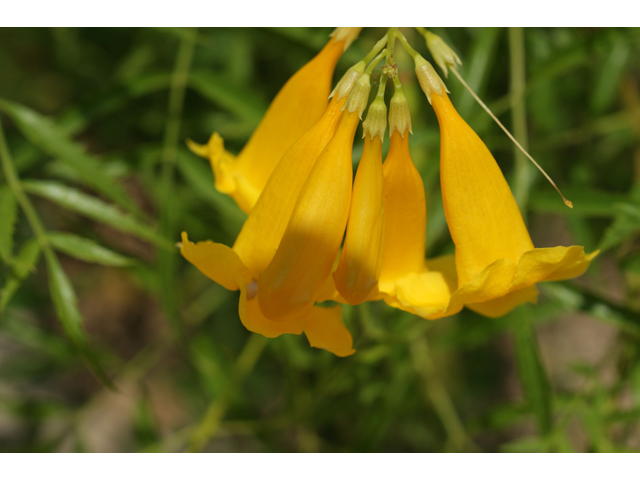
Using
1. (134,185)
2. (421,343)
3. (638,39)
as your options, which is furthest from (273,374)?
(638,39)

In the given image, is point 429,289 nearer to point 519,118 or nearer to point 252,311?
point 252,311

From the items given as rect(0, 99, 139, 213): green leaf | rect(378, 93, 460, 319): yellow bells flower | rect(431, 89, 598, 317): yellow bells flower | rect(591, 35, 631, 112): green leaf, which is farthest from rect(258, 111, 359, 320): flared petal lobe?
rect(591, 35, 631, 112): green leaf

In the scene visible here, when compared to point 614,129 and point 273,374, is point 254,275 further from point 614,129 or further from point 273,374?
point 273,374

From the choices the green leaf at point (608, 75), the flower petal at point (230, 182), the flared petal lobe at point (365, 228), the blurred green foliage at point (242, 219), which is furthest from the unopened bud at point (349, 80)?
the green leaf at point (608, 75)

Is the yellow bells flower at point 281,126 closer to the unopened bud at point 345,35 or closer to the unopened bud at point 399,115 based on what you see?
the unopened bud at point 345,35

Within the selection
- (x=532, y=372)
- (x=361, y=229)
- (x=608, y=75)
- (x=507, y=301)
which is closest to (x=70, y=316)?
(x=361, y=229)

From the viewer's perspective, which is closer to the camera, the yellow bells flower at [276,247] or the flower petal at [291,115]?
the yellow bells flower at [276,247]

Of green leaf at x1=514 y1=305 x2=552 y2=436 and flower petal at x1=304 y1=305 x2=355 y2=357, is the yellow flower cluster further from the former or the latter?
green leaf at x1=514 y1=305 x2=552 y2=436

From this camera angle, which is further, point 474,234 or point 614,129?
point 614,129
